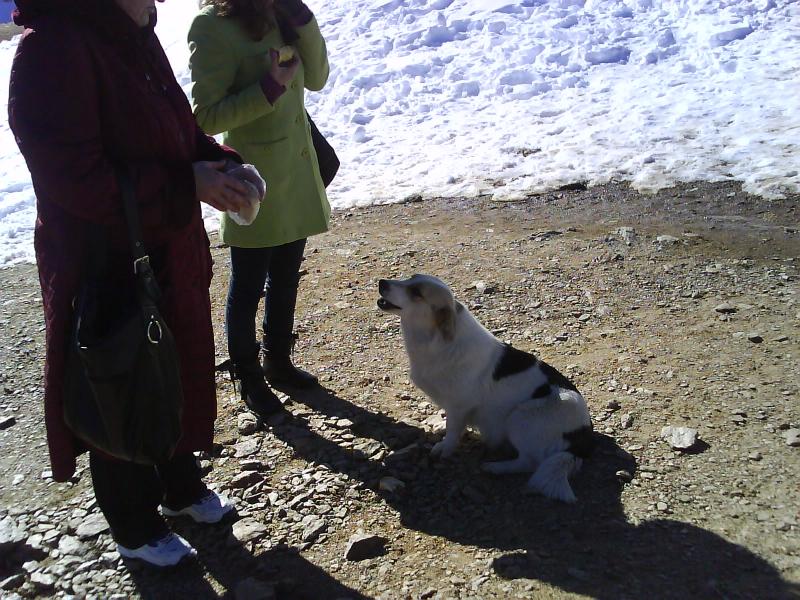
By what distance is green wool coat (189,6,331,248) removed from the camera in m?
3.38

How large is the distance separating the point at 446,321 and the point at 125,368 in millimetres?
1808

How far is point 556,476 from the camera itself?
131 inches

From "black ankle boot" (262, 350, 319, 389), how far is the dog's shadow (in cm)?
32

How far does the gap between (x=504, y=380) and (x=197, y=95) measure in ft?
6.76

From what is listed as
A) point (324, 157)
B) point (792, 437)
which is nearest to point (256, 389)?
point (324, 157)

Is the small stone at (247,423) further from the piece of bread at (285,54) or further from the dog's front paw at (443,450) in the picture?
the piece of bread at (285,54)

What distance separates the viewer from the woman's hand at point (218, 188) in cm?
236

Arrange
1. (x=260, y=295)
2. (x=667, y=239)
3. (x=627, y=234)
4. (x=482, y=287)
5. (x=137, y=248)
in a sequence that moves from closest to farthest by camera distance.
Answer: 1. (x=137, y=248)
2. (x=260, y=295)
3. (x=482, y=287)
4. (x=667, y=239)
5. (x=627, y=234)

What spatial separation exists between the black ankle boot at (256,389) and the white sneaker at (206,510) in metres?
0.84

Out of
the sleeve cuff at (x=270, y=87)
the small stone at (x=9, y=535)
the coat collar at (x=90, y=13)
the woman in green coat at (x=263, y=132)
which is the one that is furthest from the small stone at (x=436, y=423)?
the coat collar at (x=90, y=13)

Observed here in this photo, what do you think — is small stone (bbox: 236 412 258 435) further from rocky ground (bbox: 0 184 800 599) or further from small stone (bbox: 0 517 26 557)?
small stone (bbox: 0 517 26 557)

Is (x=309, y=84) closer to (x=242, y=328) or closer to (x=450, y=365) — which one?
(x=242, y=328)

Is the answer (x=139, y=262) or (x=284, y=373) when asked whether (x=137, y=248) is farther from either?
(x=284, y=373)

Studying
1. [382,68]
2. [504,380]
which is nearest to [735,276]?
[504,380]
